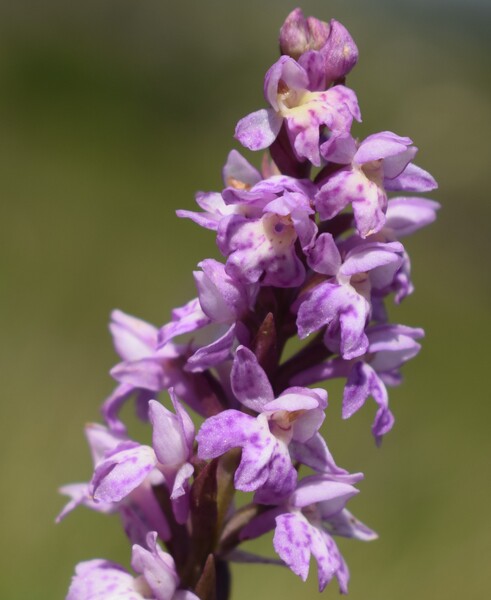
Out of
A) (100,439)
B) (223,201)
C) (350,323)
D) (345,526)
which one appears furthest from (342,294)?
(100,439)

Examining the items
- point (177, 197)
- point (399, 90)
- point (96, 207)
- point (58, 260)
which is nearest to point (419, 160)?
point (399, 90)

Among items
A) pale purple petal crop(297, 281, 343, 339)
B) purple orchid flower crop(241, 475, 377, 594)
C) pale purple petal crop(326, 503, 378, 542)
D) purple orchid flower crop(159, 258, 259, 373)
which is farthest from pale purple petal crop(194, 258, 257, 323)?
pale purple petal crop(326, 503, 378, 542)

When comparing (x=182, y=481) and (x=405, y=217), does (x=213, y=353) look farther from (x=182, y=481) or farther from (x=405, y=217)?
(x=405, y=217)

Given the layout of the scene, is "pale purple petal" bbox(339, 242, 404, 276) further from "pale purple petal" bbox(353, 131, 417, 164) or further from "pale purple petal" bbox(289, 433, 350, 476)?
"pale purple petal" bbox(289, 433, 350, 476)

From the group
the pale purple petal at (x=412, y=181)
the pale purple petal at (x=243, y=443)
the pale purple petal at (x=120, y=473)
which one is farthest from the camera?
the pale purple petal at (x=412, y=181)

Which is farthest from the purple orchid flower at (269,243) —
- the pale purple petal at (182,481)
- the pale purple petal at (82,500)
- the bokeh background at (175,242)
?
the bokeh background at (175,242)

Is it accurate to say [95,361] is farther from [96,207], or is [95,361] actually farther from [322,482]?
[322,482]

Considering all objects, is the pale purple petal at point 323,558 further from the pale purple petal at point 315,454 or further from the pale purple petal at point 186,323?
the pale purple petal at point 186,323
